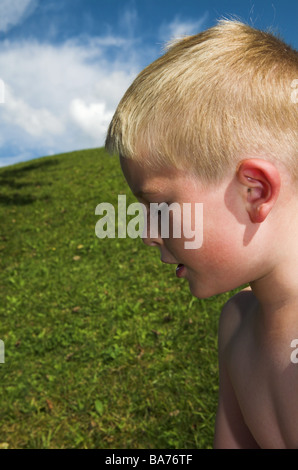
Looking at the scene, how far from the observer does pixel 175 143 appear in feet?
4.64

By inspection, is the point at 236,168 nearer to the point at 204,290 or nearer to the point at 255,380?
the point at 204,290

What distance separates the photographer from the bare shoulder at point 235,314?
6.07 ft

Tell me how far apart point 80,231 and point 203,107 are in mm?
8363

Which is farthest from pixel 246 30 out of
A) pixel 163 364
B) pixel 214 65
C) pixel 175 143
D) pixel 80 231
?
pixel 80 231

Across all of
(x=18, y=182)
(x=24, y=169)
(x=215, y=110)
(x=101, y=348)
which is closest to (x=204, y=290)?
(x=215, y=110)

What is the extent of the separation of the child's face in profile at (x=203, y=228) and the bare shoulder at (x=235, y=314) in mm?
359

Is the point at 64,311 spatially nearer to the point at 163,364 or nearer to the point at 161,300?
the point at 161,300

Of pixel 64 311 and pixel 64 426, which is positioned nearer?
pixel 64 426

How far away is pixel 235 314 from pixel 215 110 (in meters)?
0.91

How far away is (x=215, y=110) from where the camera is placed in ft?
4.55

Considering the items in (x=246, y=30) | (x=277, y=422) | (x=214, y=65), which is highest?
(x=246, y=30)

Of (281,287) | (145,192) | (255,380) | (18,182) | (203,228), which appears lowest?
(255,380)

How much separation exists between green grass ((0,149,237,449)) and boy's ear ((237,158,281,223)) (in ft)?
9.03

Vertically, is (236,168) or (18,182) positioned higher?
(18,182)
